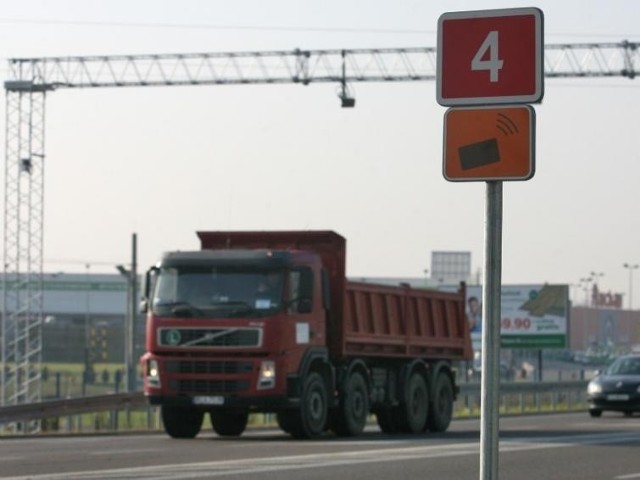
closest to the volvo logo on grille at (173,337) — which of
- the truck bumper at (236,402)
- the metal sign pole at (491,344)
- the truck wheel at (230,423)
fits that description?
the truck bumper at (236,402)

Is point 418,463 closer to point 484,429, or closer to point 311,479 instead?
point 311,479

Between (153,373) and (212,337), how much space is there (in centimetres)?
122

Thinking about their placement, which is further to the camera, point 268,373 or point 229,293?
point 268,373

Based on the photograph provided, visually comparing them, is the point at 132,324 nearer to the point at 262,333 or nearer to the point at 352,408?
the point at 352,408

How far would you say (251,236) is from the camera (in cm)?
2755

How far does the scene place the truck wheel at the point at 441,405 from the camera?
99.8 ft

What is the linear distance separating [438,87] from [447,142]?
0.23 meters

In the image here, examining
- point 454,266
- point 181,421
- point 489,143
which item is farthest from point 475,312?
point 454,266

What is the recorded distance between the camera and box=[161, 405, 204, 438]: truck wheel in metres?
26.7

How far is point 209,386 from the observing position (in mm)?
25547

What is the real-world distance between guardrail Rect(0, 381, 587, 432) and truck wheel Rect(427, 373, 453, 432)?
17.4 feet

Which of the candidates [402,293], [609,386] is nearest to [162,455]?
[402,293]

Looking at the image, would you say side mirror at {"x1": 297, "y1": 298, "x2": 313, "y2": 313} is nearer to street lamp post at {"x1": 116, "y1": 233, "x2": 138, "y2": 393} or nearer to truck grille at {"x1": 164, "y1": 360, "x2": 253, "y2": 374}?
truck grille at {"x1": 164, "y1": 360, "x2": 253, "y2": 374}

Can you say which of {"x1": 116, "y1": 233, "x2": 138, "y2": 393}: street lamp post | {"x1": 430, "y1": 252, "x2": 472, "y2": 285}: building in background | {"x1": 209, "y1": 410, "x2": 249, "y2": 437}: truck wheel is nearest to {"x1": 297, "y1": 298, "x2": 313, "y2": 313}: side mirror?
{"x1": 209, "y1": 410, "x2": 249, "y2": 437}: truck wheel
